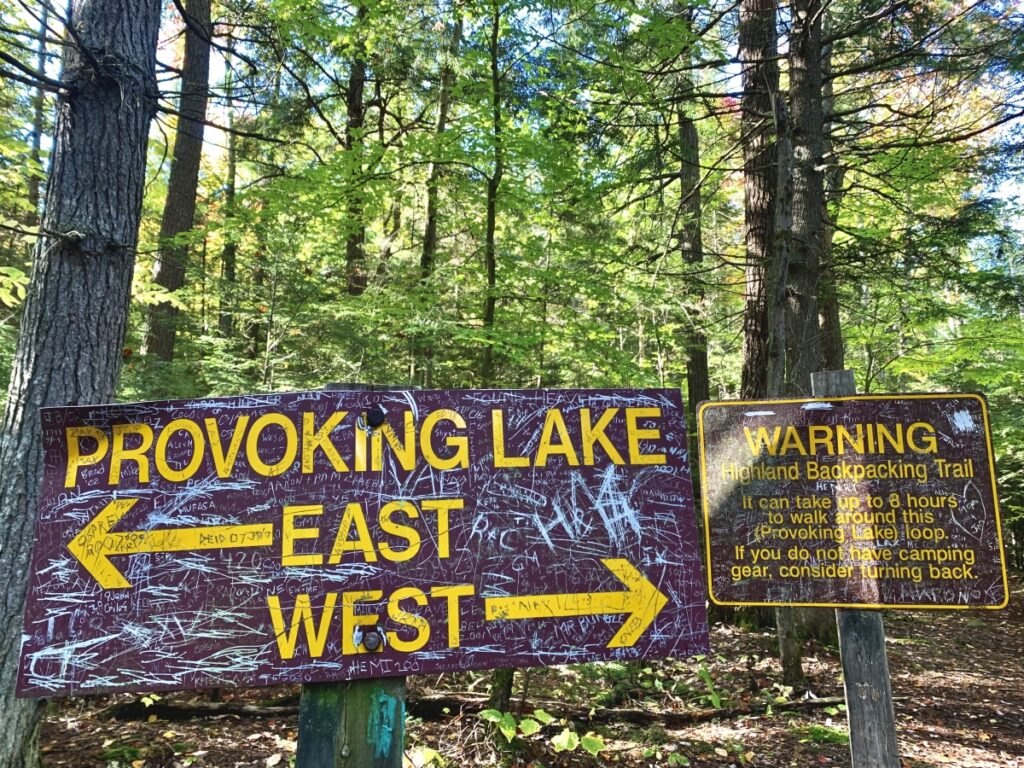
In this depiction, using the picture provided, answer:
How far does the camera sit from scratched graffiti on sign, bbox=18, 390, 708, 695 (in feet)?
6.34

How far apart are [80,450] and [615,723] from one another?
12.9 feet

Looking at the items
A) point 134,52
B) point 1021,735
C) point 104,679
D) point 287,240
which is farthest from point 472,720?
point 287,240

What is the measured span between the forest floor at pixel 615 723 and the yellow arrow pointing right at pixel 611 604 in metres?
1.59

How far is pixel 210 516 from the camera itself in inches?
79.4

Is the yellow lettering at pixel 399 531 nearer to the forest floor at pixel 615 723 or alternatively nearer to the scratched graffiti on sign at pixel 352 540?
the scratched graffiti on sign at pixel 352 540

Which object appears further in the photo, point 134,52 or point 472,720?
point 472,720

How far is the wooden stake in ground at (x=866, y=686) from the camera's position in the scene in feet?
7.57

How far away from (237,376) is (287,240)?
1.72 m

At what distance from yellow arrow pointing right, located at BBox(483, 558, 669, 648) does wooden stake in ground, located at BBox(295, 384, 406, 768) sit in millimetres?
434

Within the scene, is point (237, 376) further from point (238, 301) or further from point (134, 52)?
point (134, 52)

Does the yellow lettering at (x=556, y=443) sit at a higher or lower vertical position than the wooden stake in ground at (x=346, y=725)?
higher

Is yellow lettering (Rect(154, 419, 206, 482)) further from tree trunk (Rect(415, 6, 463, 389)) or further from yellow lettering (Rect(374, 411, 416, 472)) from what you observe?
tree trunk (Rect(415, 6, 463, 389))

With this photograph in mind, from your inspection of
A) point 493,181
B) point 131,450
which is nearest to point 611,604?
point 131,450

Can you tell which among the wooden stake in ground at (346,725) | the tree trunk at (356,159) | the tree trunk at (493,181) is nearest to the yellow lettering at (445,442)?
the wooden stake in ground at (346,725)
